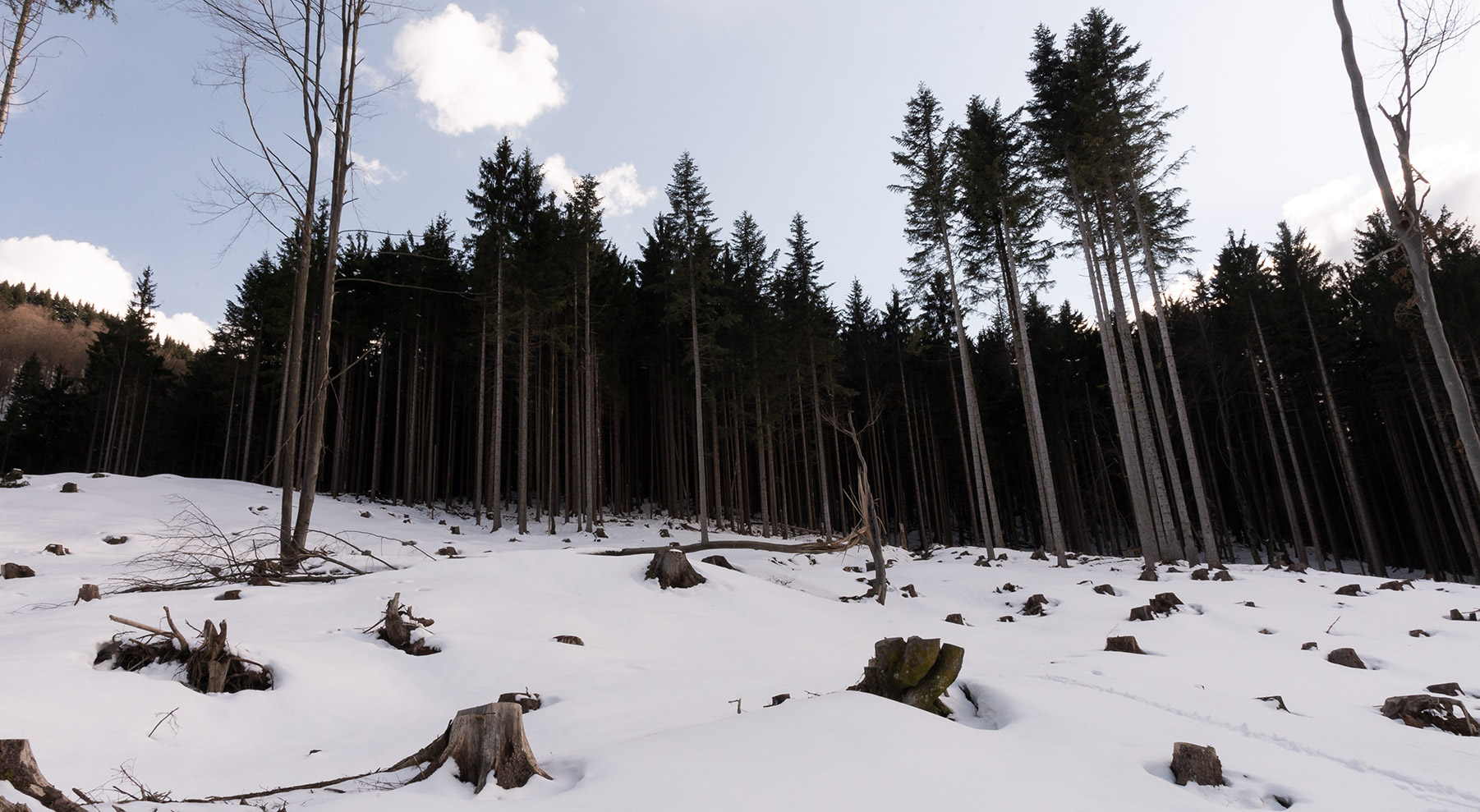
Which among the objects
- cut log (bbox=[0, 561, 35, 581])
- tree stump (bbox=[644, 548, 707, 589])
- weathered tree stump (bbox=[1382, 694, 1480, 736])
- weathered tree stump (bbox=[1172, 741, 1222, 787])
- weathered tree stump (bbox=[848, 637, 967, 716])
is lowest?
weathered tree stump (bbox=[1382, 694, 1480, 736])

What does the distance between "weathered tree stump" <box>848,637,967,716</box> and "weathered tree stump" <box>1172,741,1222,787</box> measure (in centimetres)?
129

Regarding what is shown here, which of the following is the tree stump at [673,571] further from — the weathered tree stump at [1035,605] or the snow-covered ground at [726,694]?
the weathered tree stump at [1035,605]

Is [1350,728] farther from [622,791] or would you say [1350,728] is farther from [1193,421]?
[1193,421]

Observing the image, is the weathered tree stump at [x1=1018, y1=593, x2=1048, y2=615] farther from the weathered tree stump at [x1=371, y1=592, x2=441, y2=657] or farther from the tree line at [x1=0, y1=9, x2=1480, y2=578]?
the weathered tree stump at [x1=371, y1=592, x2=441, y2=657]

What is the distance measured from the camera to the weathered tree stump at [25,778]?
206 centimetres

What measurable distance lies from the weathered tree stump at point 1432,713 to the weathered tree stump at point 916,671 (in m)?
3.19

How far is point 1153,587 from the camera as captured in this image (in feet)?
37.7

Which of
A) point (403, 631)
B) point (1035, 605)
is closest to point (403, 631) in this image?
point (403, 631)

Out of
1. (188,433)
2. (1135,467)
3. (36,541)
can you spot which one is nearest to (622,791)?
(36,541)

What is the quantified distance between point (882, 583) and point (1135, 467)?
855 cm

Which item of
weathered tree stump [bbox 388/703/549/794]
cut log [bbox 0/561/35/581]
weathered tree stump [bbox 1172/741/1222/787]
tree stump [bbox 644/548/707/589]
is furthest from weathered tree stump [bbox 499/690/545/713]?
cut log [bbox 0/561/35/581]

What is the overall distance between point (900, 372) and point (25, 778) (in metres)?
32.3

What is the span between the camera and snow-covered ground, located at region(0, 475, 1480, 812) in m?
2.70

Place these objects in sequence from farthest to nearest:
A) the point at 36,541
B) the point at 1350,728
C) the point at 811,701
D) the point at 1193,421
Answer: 1. the point at 1193,421
2. the point at 36,541
3. the point at 1350,728
4. the point at 811,701
